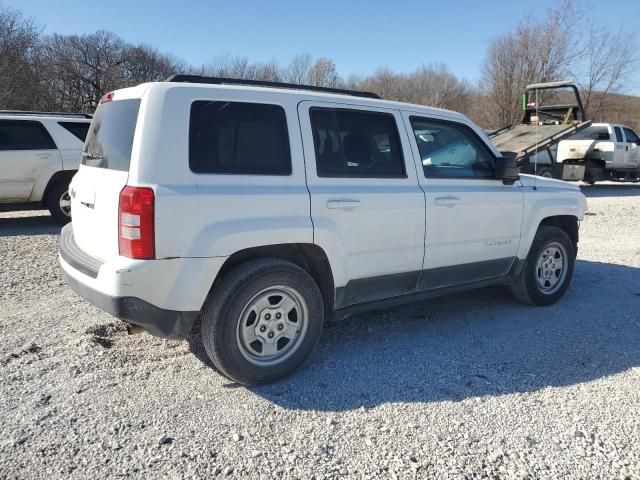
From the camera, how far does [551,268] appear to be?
206 inches

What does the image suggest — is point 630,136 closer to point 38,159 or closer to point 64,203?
point 64,203

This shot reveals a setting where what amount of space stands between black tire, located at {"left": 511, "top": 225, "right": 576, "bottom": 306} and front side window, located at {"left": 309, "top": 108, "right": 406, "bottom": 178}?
187cm

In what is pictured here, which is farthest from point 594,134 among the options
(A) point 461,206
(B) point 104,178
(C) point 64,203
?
(B) point 104,178

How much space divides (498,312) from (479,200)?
1.30 meters

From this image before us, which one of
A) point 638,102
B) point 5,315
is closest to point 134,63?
point 5,315

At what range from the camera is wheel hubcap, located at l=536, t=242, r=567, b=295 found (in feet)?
16.9

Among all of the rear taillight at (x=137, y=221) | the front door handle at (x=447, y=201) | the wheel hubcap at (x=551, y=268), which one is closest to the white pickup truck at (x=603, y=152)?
the wheel hubcap at (x=551, y=268)

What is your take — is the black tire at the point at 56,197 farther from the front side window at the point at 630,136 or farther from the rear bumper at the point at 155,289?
the front side window at the point at 630,136

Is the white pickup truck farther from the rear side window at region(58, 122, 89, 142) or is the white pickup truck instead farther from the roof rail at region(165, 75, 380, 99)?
the roof rail at region(165, 75, 380, 99)

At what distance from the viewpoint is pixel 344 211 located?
357 centimetres

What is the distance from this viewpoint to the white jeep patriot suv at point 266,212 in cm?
298

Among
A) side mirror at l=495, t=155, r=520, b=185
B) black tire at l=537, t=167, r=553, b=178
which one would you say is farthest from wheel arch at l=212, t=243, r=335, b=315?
black tire at l=537, t=167, r=553, b=178

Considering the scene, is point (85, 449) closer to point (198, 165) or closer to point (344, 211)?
point (198, 165)

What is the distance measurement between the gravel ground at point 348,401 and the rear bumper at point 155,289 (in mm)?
545
